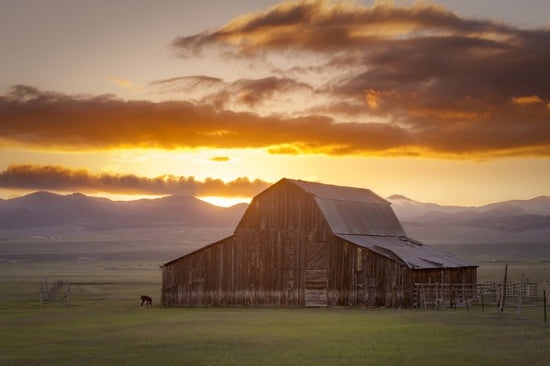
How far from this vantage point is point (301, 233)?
62.2 m

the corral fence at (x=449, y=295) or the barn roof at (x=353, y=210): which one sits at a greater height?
the barn roof at (x=353, y=210)

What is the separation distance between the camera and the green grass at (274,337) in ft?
96.7

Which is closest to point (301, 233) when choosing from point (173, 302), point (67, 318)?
point (173, 302)

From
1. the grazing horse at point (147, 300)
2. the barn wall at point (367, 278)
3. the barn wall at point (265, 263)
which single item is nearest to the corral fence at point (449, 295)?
the barn wall at point (367, 278)

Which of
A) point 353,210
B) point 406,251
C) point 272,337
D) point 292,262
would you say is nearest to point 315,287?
point 292,262

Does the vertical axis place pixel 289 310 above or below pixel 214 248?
below

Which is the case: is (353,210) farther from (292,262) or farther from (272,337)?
(272,337)

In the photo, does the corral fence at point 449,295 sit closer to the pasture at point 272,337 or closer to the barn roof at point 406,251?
the barn roof at point 406,251

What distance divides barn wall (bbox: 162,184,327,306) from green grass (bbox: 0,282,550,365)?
5.43 m

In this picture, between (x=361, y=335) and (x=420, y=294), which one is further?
(x=420, y=294)

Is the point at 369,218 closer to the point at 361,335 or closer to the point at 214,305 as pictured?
the point at 214,305

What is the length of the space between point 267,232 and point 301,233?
269 cm

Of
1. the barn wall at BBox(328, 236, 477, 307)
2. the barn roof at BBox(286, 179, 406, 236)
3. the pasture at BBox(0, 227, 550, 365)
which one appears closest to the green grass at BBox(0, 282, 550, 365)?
the pasture at BBox(0, 227, 550, 365)

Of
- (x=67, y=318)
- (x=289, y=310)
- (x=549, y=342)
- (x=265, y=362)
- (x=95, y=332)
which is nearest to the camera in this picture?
(x=265, y=362)
